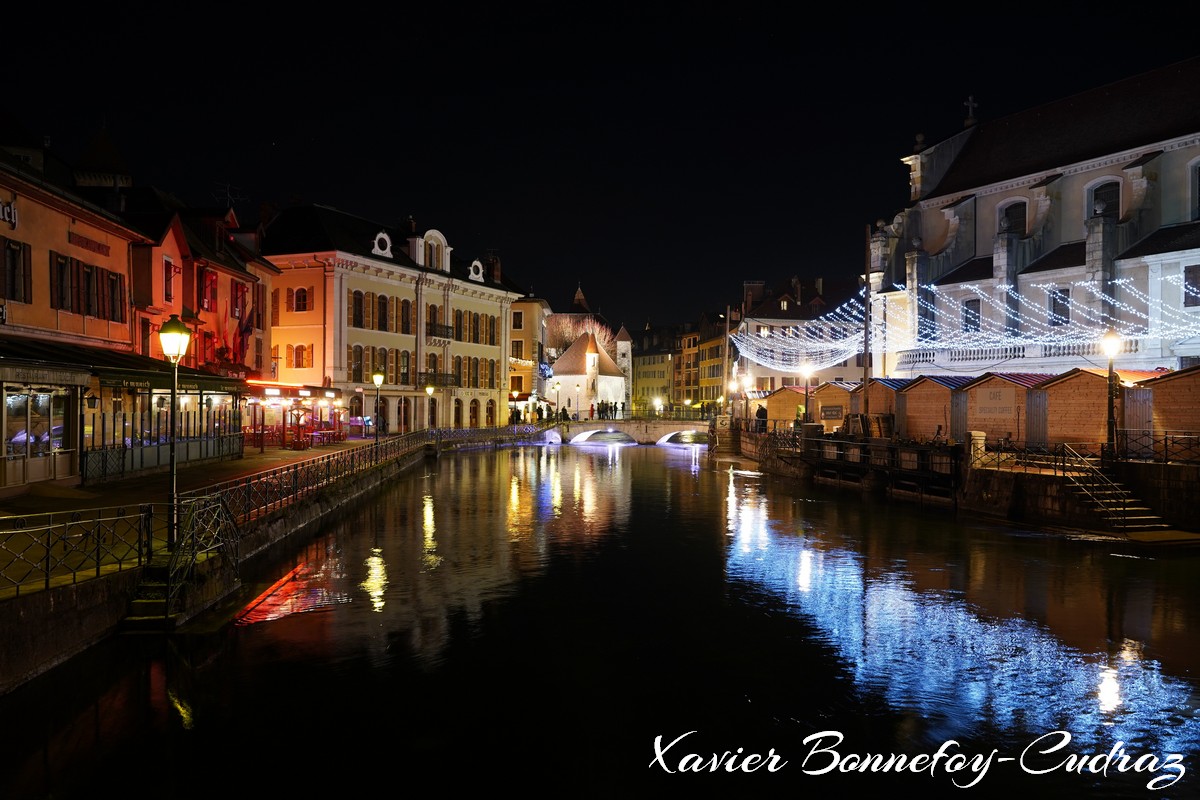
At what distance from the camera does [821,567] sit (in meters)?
19.6

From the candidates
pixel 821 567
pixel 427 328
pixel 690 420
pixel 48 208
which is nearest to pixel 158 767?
pixel 821 567

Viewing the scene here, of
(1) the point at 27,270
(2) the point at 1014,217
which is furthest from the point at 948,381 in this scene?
(1) the point at 27,270

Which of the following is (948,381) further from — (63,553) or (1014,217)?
(63,553)

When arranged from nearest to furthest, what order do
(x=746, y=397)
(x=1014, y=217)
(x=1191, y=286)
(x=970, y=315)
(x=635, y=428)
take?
(x=1191, y=286), (x=970, y=315), (x=1014, y=217), (x=746, y=397), (x=635, y=428)

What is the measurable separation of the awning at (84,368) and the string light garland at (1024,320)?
109ft

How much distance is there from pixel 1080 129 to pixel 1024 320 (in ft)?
39.1

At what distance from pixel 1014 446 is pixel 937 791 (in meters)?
25.4

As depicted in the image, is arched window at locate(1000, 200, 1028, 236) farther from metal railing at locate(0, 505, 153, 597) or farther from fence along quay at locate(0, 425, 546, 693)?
metal railing at locate(0, 505, 153, 597)

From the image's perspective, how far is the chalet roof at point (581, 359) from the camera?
94.4 metres

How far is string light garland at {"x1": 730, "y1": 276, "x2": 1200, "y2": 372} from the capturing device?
36938 mm

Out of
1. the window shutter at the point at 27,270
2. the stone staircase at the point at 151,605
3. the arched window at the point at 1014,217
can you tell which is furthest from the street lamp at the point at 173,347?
the arched window at the point at 1014,217

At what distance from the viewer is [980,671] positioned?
12.0 meters

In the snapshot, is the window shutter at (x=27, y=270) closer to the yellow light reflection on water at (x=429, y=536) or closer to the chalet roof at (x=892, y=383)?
the yellow light reflection on water at (x=429, y=536)

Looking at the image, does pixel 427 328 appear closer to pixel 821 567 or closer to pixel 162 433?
pixel 162 433
